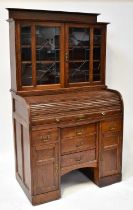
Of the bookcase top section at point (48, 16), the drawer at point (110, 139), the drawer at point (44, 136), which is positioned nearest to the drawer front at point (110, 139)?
the drawer at point (110, 139)

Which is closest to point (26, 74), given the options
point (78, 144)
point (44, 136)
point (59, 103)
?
point (59, 103)

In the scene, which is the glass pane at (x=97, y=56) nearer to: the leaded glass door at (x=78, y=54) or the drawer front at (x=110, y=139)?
the leaded glass door at (x=78, y=54)

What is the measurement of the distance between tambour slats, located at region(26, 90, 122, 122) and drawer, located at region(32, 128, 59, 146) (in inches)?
5.1

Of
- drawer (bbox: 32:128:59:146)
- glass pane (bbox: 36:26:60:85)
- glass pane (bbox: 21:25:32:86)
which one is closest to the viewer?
drawer (bbox: 32:128:59:146)

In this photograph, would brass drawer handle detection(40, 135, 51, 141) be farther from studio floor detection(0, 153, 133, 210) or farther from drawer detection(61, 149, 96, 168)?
studio floor detection(0, 153, 133, 210)

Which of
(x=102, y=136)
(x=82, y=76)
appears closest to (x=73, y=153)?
(x=102, y=136)

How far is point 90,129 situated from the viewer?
2863 mm

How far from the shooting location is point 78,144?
282cm

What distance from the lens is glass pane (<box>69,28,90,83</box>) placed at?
2924 mm

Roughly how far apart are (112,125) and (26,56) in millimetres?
1174

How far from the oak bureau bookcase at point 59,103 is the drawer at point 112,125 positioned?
1 centimetres

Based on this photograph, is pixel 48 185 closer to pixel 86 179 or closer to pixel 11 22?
pixel 86 179

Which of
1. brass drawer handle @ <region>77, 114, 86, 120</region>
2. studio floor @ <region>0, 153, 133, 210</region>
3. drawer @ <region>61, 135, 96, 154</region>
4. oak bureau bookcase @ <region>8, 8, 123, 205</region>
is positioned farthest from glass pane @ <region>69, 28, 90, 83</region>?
studio floor @ <region>0, 153, 133, 210</region>

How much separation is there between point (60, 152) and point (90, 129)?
0.41 meters
